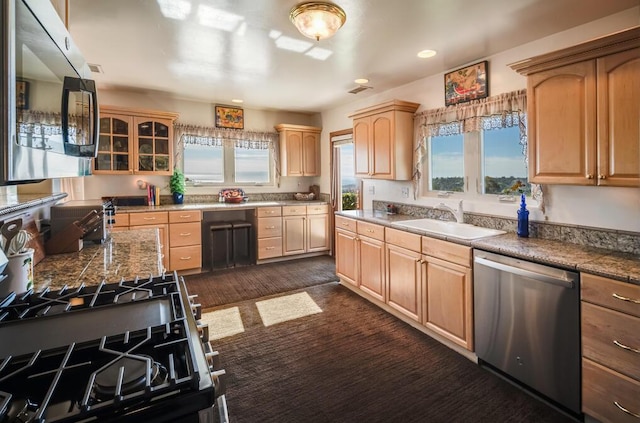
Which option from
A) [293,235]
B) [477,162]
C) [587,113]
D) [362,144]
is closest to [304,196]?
[293,235]

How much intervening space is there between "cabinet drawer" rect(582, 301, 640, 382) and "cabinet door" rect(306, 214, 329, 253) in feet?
13.0

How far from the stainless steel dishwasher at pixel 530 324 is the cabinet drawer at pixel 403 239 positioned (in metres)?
0.58

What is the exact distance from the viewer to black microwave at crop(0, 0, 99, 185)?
21.7 inches

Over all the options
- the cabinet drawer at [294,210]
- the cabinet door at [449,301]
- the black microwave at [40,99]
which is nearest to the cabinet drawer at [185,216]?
the cabinet drawer at [294,210]

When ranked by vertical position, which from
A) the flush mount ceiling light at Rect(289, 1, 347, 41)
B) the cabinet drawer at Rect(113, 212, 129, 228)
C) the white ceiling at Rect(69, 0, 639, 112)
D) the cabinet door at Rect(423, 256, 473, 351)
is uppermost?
the white ceiling at Rect(69, 0, 639, 112)

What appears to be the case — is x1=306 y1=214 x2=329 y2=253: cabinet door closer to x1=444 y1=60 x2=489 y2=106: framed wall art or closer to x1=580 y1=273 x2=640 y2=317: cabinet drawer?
x1=444 y1=60 x2=489 y2=106: framed wall art

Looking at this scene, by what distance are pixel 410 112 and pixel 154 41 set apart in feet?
8.42

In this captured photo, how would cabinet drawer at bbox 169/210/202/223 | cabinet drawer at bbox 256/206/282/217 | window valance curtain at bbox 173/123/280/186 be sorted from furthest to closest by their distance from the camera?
cabinet drawer at bbox 256/206/282/217
window valance curtain at bbox 173/123/280/186
cabinet drawer at bbox 169/210/202/223

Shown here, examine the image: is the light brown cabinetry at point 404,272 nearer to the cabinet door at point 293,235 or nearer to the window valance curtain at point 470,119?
the window valance curtain at point 470,119

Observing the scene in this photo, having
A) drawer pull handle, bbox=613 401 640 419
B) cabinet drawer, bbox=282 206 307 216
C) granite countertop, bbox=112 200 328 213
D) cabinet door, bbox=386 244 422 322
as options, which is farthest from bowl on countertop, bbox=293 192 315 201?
drawer pull handle, bbox=613 401 640 419

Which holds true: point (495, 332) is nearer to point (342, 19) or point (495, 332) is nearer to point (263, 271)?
point (342, 19)

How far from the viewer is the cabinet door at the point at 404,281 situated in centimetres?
287

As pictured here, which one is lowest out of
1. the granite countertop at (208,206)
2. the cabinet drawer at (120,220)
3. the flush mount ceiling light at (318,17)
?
the cabinet drawer at (120,220)

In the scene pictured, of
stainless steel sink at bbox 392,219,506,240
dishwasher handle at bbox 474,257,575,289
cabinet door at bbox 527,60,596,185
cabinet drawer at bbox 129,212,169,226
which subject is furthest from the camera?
cabinet drawer at bbox 129,212,169,226
